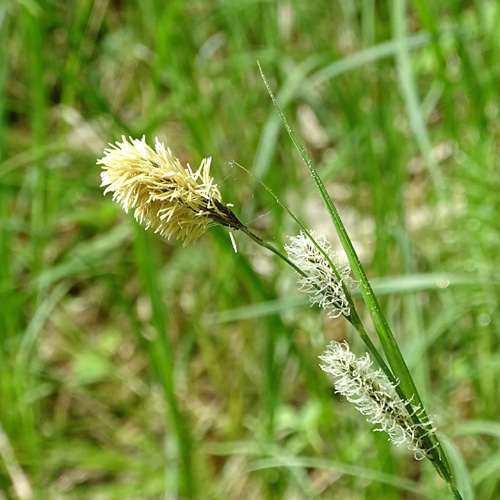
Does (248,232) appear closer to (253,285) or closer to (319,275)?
(319,275)

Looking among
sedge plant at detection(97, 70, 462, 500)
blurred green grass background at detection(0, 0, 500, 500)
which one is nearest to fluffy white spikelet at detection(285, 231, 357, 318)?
sedge plant at detection(97, 70, 462, 500)

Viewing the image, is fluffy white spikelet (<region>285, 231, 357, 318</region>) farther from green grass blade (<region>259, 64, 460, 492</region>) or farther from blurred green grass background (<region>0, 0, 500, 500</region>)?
blurred green grass background (<region>0, 0, 500, 500</region>)

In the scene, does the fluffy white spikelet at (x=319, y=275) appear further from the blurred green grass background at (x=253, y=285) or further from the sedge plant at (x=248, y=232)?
the blurred green grass background at (x=253, y=285)

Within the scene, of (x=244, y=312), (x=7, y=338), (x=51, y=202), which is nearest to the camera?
(x=244, y=312)

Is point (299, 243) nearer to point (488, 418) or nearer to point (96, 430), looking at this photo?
point (488, 418)

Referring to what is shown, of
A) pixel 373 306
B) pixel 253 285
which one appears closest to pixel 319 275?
pixel 373 306

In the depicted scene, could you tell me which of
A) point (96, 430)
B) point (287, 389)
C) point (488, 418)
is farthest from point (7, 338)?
point (488, 418)
